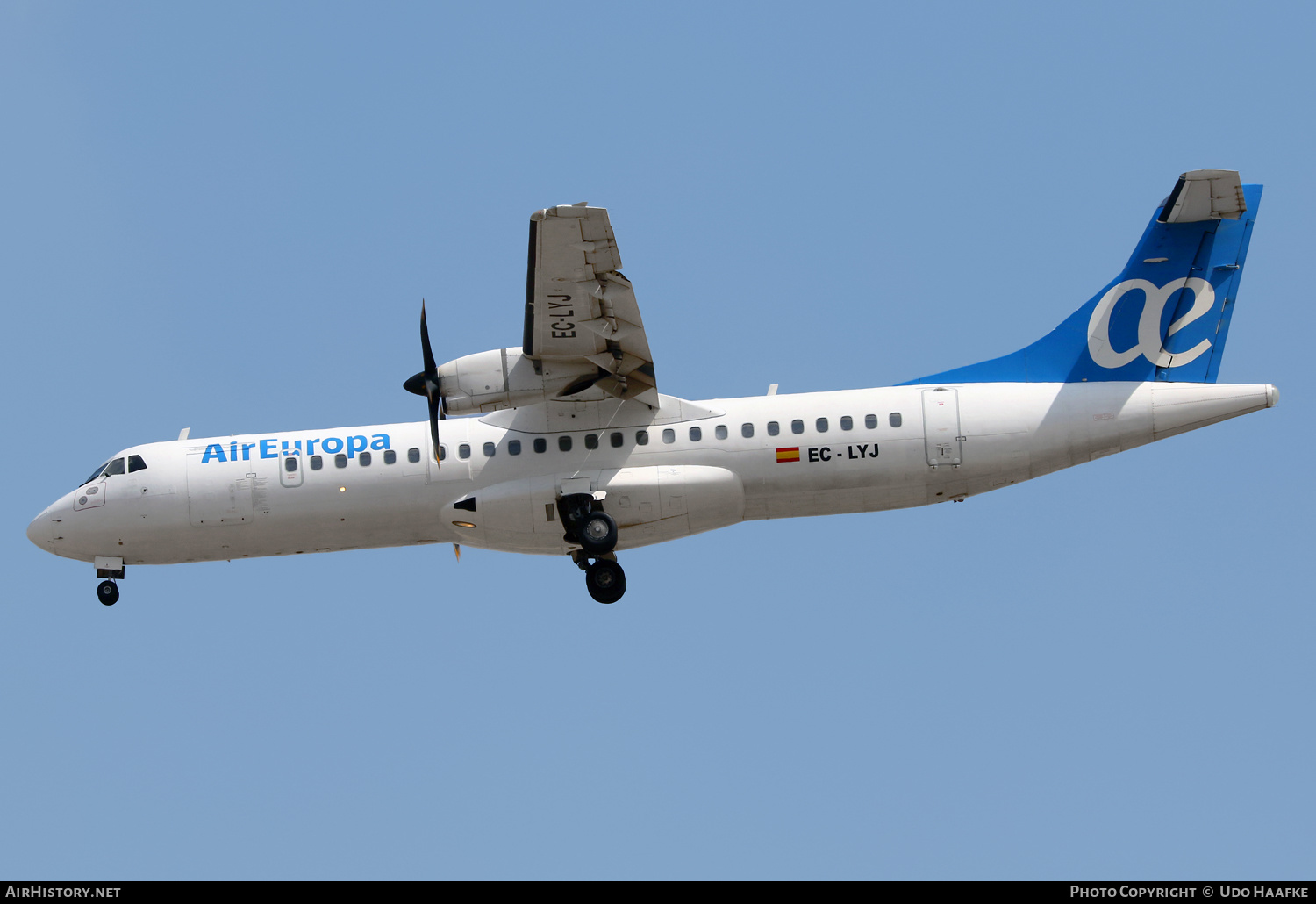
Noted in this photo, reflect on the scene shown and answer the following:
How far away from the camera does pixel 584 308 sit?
2288 centimetres

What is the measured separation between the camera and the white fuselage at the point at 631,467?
2444cm

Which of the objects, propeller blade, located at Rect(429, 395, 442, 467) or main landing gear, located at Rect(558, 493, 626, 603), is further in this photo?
main landing gear, located at Rect(558, 493, 626, 603)

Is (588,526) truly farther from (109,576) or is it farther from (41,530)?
(41,530)

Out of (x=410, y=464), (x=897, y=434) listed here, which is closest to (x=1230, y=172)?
(x=897, y=434)

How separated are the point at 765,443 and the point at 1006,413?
4036 mm

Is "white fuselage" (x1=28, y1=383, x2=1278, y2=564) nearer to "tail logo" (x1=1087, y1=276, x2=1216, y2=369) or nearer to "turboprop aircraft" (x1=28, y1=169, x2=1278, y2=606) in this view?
"turboprop aircraft" (x1=28, y1=169, x2=1278, y2=606)

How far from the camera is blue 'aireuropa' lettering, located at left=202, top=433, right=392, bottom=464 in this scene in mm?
25344

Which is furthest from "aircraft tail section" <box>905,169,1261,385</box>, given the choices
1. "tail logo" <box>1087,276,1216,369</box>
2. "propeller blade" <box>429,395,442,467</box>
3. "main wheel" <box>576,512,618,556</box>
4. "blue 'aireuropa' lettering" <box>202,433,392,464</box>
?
"blue 'aireuropa' lettering" <box>202,433,392,464</box>

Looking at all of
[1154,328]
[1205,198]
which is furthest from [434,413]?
[1205,198]

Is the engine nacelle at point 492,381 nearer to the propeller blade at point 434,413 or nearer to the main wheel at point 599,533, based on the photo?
the propeller blade at point 434,413

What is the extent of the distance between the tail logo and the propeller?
11.1 metres

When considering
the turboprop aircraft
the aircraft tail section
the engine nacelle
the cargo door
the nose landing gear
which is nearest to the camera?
the engine nacelle
